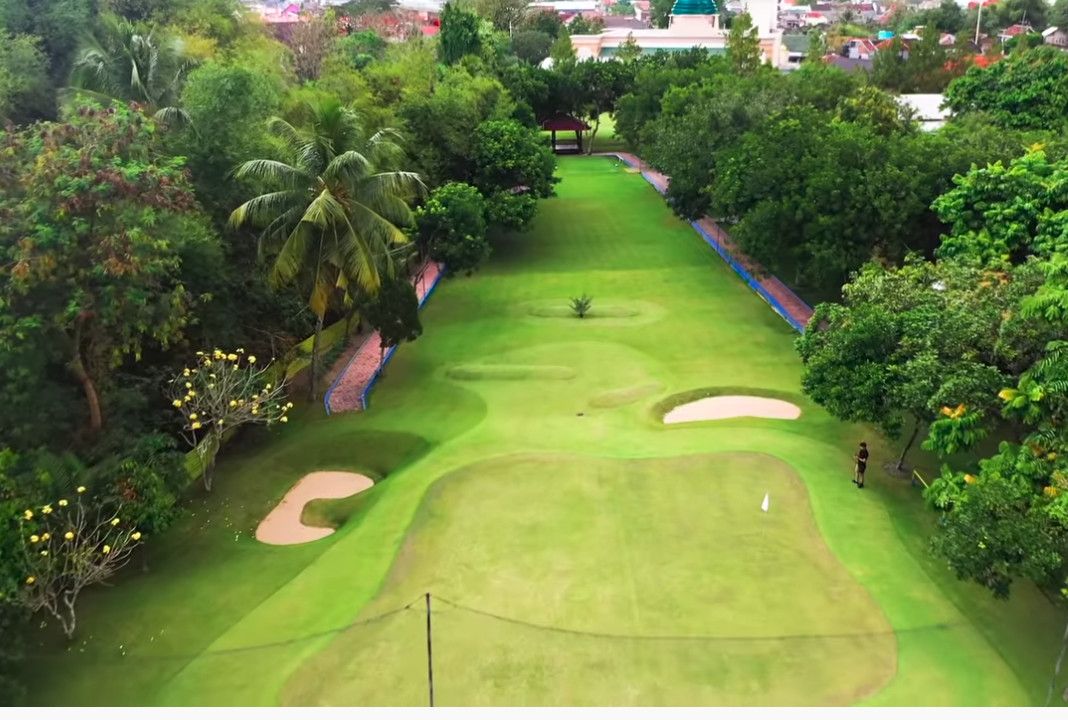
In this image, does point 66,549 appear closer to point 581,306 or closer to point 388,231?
point 388,231

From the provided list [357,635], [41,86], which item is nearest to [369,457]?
[357,635]

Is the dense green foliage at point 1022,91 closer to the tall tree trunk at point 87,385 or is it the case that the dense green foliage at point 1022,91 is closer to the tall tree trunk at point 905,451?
the tall tree trunk at point 905,451

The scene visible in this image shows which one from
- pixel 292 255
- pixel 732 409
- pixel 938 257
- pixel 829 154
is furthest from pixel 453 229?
pixel 938 257

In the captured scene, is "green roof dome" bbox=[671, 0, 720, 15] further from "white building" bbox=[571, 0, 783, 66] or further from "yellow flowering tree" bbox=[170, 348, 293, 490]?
"yellow flowering tree" bbox=[170, 348, 293, 490]

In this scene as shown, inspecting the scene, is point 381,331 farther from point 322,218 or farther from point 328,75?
point 328,75

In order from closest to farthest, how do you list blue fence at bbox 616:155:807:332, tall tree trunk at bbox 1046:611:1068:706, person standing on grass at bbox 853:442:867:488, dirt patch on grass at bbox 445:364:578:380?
tall tree trunk at bbox 1046:611:1068:706
person standing on grass at bbox 853:442:867:488
dirt patch on grass at bbox 445:364:578:380
blue fence at bbox 616:155:807:332

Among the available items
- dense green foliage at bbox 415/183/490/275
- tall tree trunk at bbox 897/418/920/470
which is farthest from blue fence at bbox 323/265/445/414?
tall tree trunk at bbox 897/418/920/470
